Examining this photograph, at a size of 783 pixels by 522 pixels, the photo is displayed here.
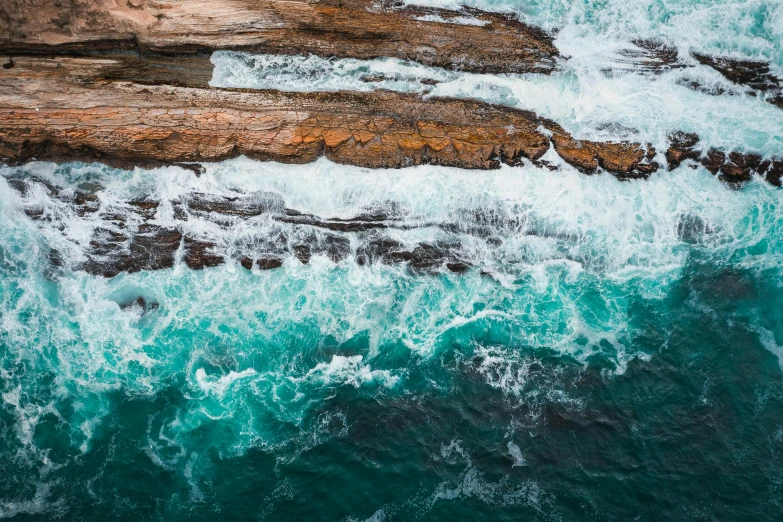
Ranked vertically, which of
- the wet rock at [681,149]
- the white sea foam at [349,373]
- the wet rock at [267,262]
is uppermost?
the wet rock at [681,149]

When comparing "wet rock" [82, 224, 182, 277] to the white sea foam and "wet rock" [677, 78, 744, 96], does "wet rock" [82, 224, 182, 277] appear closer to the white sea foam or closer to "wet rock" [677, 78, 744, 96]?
the white sea foam

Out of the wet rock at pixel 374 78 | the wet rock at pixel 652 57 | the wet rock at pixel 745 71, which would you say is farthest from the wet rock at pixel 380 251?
the wet rock at pixel 745 71

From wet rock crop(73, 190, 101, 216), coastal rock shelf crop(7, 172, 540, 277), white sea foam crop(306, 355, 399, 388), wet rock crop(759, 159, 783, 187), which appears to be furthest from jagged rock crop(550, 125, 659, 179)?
wet rock crop(73, 190, 101, 216)

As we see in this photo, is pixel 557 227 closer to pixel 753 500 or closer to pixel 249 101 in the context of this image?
pixel 753 500

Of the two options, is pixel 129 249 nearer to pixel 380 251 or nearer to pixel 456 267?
pixel 380 251

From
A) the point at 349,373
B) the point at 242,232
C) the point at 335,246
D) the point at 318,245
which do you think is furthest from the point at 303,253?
the point at 349,373

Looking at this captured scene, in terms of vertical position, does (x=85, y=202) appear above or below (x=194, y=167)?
below

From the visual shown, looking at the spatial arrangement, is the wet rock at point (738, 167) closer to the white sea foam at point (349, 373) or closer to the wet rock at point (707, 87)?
the wet rock at point (707, 87)
